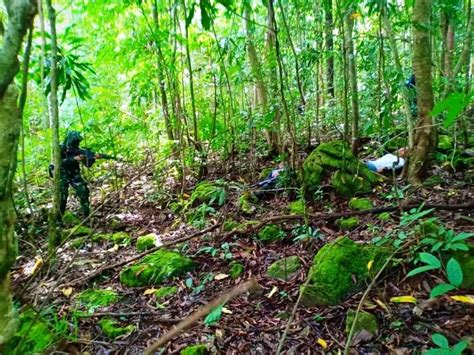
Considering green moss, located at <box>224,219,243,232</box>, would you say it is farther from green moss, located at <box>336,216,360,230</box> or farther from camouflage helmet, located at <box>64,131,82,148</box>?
camouflage helmet, located at <box>64,131,82,148</box>

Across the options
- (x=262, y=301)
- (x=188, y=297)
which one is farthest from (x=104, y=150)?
(x=262, y=301)

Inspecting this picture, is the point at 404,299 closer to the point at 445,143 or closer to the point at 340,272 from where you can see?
the point at 340,272

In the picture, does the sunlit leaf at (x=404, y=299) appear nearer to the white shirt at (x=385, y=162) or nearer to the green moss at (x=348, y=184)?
the green moss at (x=348, y=184)

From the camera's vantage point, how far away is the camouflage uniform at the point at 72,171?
596 centimetres

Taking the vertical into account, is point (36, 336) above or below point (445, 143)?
below

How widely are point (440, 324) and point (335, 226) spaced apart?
1603 mm

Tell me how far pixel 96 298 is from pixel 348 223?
2.42 meters

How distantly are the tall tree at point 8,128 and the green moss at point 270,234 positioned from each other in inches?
99.2

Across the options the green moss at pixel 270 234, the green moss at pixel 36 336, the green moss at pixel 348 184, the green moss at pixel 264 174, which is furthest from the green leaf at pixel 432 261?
the green moss at pixel 264 174

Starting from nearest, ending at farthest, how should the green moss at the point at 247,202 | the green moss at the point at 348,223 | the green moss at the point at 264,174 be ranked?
the green moss at the point at 348,223
the green moss at the point at 247,202
the green moss at the point at 264,174

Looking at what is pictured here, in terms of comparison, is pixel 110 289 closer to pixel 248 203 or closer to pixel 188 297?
pixel 188 297

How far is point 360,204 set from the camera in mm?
4191

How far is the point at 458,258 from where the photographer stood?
8.27ft

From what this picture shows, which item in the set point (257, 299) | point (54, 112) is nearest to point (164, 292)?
point (257, 299)
